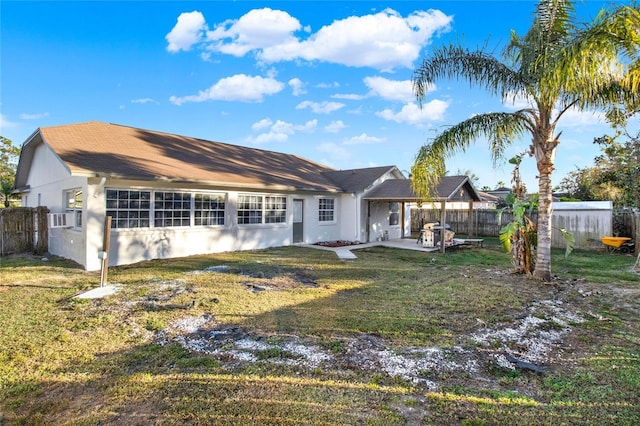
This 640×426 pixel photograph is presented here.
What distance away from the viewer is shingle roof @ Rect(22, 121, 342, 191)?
1010 centimetres

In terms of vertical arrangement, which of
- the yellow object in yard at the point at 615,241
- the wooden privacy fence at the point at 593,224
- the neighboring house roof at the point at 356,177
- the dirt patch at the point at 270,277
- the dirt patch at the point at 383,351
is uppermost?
the neighboring house roof at the point at 356,177

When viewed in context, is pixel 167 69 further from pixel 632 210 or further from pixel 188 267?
pixel 632 210

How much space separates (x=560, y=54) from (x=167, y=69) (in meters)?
16.7

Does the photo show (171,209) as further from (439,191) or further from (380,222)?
(439,191)

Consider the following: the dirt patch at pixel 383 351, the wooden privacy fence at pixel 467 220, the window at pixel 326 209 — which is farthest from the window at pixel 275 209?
the wooden privacy fence at pixel 467 220

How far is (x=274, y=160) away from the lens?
18.2m

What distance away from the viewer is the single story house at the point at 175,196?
33.1 feet

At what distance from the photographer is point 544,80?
24.5 ft

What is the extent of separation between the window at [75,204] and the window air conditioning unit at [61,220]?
18cm

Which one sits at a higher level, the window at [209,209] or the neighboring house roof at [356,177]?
the neighboring house roof at [356,177]

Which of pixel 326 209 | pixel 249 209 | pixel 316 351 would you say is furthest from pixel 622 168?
pixel 316 351

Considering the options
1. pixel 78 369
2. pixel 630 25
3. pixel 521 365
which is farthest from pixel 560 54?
pixel 78 369

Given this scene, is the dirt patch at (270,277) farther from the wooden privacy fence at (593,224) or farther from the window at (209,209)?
the wooden privacy fence at (593,224)

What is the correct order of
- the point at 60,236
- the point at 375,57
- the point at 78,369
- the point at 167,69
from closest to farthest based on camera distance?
the point at 78,369 → the point at 60,236 → the point at 375,57 → the point at 167,69
